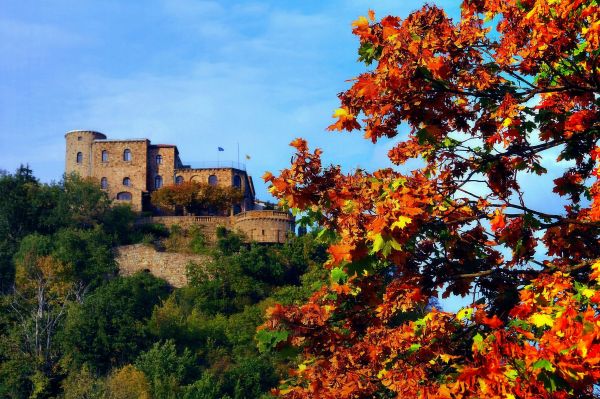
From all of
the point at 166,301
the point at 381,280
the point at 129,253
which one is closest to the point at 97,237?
the point at 129,253

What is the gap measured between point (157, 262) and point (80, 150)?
1876 cm

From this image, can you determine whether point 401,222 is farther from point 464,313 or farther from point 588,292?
point 464,313

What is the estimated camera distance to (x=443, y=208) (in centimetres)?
920

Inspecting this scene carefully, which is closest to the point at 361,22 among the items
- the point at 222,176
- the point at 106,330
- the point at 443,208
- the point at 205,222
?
the point at 443,208

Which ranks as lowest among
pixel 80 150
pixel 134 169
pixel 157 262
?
pixel 157 262

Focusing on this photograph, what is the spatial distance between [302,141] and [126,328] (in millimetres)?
40481

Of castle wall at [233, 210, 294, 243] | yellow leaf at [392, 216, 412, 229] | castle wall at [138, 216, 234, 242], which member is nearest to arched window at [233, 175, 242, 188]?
castle wall at [138, 216, 234, 242]

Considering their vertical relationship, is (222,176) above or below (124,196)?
above

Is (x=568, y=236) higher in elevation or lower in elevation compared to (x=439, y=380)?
higher

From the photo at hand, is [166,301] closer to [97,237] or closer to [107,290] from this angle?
[107,290]

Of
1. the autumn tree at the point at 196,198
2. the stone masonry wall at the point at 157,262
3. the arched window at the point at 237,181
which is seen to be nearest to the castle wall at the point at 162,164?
the autumn tree at the point at 196,198

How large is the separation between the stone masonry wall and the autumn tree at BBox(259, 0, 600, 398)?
48.4m

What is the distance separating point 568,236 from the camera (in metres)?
9.61

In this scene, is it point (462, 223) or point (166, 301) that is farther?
point (166, 301)
